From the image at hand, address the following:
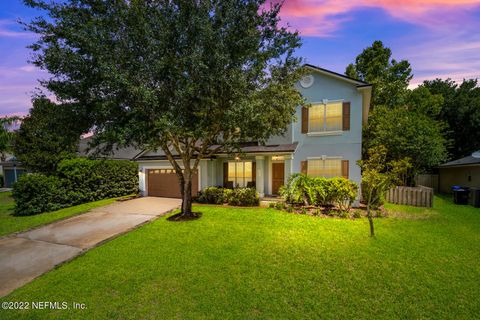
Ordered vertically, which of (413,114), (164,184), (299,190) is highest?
(413,114)

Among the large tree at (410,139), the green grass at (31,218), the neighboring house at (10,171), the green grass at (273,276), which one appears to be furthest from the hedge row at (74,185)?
the neighboring house at (10,171)

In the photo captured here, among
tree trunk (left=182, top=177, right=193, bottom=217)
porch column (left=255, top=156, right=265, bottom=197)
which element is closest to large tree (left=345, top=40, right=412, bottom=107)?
porch column (left=255, top=156, right=265, bottom=197)

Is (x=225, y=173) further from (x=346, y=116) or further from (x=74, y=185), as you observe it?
(x=74, y=185)

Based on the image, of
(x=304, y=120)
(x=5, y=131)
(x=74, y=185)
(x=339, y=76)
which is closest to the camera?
(x=339, y=76)

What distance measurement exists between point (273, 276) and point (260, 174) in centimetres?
911

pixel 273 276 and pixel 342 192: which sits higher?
pixel 342 192

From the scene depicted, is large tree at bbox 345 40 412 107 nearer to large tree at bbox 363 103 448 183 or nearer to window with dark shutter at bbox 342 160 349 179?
large tree at bbox 363 103 448 183

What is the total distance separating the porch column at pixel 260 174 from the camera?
14143mm

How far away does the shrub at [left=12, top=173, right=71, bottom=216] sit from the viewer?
39.3 feet

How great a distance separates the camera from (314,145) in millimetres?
13422

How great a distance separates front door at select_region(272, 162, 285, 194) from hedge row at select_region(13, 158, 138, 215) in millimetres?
11317

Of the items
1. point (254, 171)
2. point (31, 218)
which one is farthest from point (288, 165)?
point (31, 218)

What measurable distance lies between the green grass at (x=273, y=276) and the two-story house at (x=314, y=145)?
17.1 ft

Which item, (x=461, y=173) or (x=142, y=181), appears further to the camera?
(x=461, y=173)
